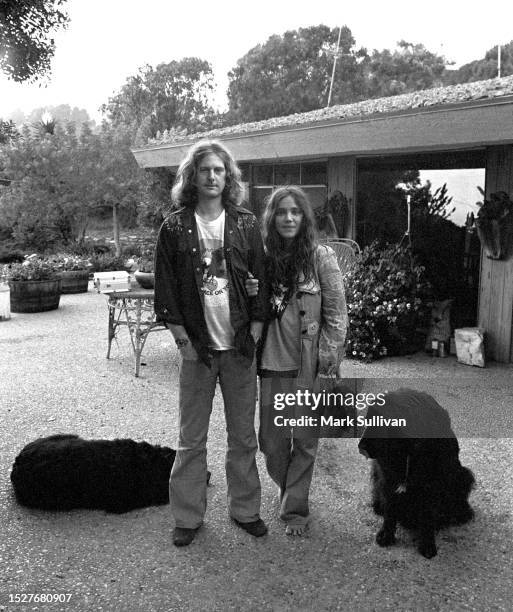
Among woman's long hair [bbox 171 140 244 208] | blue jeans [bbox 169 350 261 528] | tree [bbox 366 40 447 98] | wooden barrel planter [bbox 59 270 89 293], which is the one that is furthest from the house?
tree [bbox 366 40 447 98]

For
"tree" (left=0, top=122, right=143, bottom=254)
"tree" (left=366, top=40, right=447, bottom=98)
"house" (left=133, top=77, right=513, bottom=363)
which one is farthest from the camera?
"tree" (left=366, top=40, right=447, bottom=98)

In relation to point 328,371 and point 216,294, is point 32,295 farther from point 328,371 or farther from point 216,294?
point 328,371

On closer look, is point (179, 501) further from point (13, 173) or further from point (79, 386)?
point (13, 173)

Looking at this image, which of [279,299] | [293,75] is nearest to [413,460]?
[279,299]

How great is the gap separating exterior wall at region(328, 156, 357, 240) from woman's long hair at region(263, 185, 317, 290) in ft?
16.0

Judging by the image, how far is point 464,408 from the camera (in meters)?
4.94

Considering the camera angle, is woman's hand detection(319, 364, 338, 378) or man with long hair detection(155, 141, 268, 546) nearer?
man with long hair detection(155, 141, 268, 546)

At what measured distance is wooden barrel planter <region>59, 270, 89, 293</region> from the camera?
11969 millimetres

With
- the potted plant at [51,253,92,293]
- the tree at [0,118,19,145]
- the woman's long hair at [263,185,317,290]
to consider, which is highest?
the tree at [0,118,19,145]

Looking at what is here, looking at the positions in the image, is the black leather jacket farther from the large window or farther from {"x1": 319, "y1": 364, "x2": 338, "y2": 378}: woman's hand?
the large window

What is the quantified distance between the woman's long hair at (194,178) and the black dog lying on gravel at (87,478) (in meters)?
1.42

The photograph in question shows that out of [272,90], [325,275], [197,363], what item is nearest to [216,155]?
[325,275]

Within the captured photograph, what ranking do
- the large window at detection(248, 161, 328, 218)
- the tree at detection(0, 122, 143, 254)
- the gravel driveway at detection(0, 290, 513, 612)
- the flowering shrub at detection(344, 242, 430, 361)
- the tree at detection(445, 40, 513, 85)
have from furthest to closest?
the tree at detection(445, 40, 513, 85)
the tree at detection(0, 122, 143, 254)
the large window at detection(248, 161, 328, 218)
the flowering shrub at detection(344, 242, 430, 361)
the gravel driveway at detection(0, 290, 513, 612)

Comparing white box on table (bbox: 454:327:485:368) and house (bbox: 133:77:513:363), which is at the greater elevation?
house (bbox: 133:77:513:363)
